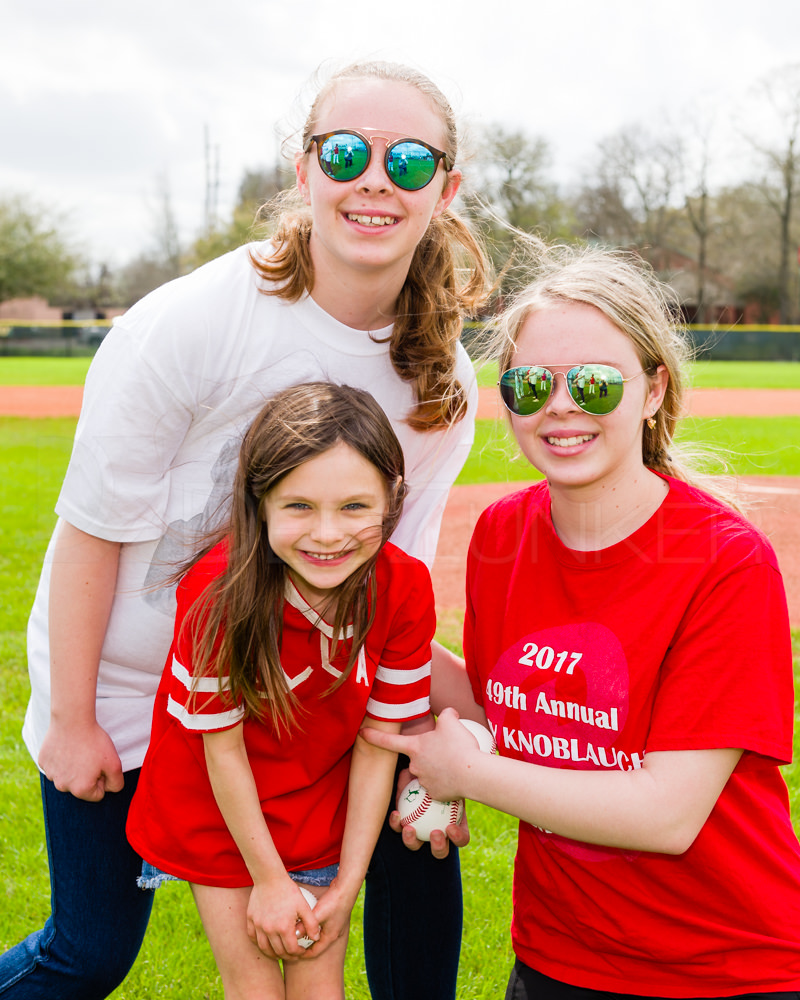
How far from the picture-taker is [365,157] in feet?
7.35

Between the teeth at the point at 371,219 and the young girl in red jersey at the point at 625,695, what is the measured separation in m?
0.38

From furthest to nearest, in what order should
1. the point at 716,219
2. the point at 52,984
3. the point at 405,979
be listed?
the point at 716,219 < the point at 405,979 < the point at 52,984

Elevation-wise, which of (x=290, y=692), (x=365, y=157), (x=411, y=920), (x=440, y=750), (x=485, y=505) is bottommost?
(x=485, y=505)

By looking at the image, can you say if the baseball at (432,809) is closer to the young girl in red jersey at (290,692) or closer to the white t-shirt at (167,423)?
the young girl in red jersey at (290,692)

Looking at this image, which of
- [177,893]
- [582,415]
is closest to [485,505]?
[177,893]

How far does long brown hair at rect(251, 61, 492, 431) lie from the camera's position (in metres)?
2.32

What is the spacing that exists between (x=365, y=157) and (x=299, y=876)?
1.73 metres

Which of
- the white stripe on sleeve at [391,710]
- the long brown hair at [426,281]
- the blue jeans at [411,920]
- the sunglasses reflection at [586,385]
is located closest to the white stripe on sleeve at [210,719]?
the white stripe on sleeve at [391,710]

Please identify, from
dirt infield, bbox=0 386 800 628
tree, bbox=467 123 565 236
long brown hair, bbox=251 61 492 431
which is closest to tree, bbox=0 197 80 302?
tree, bbox=467 123 565 236

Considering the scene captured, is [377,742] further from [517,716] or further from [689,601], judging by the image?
[689,601]

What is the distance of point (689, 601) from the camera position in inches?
77.2

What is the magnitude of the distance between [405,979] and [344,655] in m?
1.00

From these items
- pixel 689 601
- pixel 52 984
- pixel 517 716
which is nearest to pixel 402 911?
pixel 517 716

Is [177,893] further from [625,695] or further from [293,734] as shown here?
[625,695]
